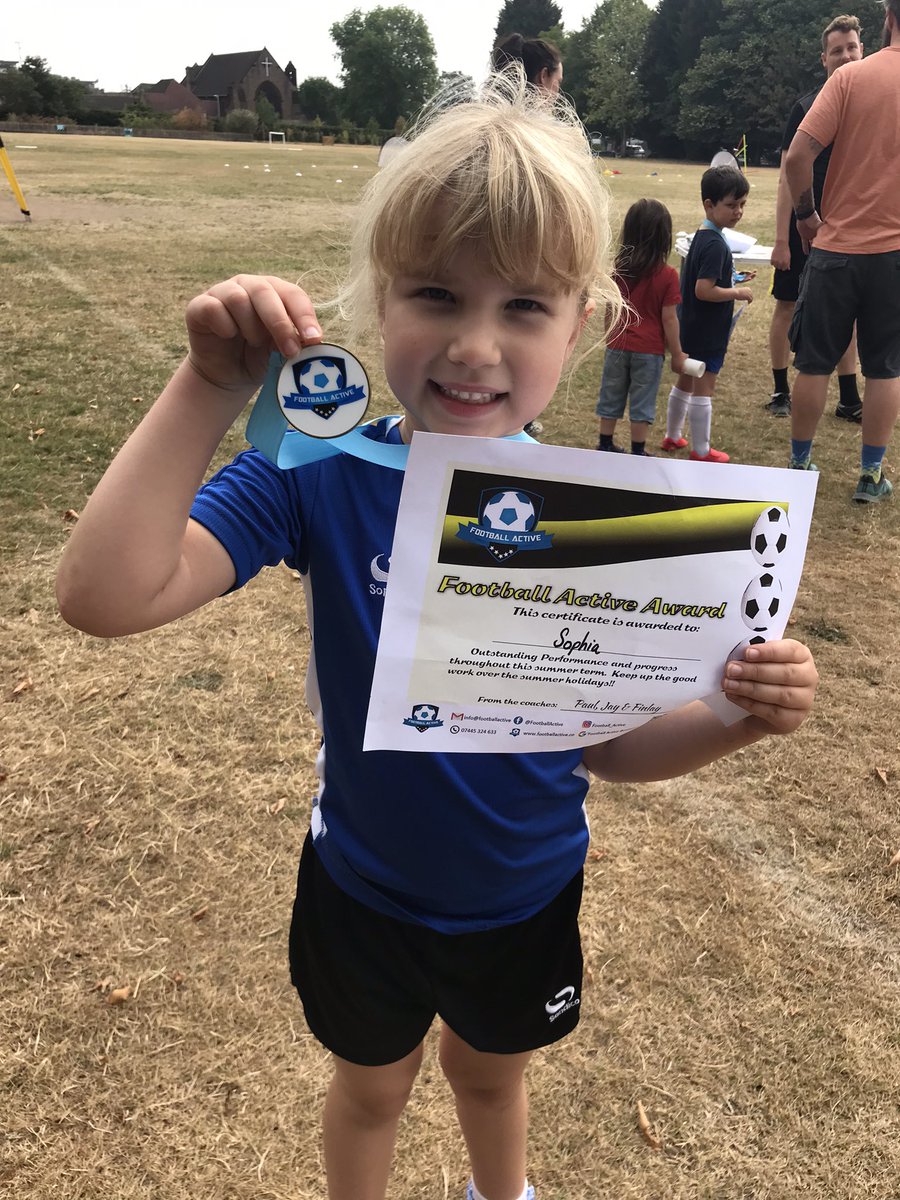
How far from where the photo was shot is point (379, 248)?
1059mm

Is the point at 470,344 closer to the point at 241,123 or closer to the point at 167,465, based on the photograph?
the point at 167,465

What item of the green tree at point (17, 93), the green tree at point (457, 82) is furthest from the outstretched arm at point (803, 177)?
the green tree at point (17, 93)

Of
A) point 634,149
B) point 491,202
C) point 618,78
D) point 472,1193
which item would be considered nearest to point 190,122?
point 634,149

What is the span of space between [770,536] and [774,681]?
18 centimetres

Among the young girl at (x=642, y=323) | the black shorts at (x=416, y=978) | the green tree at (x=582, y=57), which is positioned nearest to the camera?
the black shorts at (x=416, y=978)

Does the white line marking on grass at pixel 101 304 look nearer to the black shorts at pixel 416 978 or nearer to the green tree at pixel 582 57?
the black shorts at pixel 416 978

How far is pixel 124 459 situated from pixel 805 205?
455cm

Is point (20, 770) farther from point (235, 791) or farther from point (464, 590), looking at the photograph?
point (464, 590)

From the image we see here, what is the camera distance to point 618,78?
5884cm

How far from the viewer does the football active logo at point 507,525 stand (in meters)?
0.95

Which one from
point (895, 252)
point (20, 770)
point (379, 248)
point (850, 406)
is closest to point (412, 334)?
point (379, 248)

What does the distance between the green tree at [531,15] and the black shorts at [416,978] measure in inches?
3233

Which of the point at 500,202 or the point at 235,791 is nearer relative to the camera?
the point at 500,202

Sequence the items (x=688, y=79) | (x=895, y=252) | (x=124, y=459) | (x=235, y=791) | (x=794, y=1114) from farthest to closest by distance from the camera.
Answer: (x=688, y=79) < (x=895, y=252) < (x=235, y=791) < (x=794, y=1114) < (x=124, y=459)
